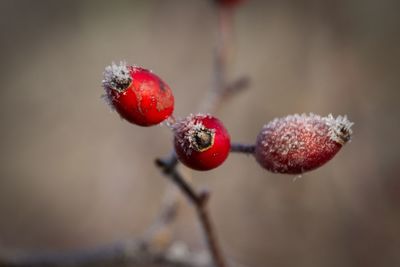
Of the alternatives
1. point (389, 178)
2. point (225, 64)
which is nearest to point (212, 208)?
point (389, 178)

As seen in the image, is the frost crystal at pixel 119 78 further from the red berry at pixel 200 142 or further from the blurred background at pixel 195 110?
the blurred background at pixel 195 110

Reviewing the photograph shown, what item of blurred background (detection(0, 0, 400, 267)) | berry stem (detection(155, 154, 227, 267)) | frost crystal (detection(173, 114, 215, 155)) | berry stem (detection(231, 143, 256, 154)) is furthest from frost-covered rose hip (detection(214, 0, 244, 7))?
frost crystal (detection(173, 114, 215, 155))

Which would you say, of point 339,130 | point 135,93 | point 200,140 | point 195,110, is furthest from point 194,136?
point 195,110

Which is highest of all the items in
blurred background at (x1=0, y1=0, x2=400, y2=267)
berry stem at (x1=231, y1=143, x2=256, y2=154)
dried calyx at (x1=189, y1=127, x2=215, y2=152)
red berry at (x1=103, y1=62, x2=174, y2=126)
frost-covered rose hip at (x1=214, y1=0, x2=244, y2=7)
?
blurred background at (x1=0, y1=0, x2=400, y2=267)

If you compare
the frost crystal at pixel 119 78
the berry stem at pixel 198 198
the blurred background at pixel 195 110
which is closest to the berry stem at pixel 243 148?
the berry stem at pixel 198 198

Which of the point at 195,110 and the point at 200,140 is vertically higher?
the point at 195,110

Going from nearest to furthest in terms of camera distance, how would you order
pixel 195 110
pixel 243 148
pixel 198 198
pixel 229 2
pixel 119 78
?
pixel 119 78 → pixel 243 148 → pixel 198 198 → pixel 229 2 → pixel 195 110

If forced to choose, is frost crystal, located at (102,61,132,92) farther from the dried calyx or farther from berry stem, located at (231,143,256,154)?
berry stem, located at (231,143,256,154)

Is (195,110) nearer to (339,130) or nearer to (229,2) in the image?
(229,2)
